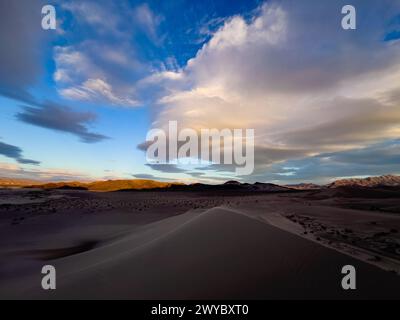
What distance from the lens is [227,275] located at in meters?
3.29

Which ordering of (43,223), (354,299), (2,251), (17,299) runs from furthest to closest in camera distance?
1. (43,223)
2. (2,251)
3. (17,299)
4. (354,299)

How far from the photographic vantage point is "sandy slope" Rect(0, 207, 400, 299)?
2.91 m

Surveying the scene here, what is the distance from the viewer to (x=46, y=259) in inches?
263

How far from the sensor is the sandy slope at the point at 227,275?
2.91m

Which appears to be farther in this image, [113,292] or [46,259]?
[46,259]

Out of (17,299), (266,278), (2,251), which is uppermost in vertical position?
(266,278)
